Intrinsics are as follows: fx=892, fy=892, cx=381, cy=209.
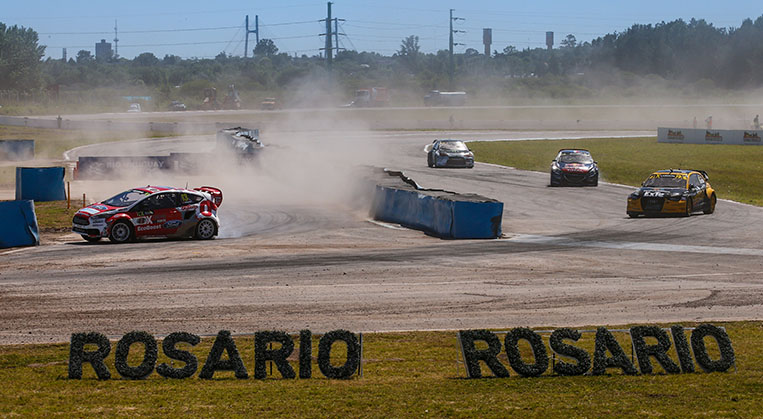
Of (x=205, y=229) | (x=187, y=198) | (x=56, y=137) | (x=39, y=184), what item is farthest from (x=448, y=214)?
(x=56, y=137)

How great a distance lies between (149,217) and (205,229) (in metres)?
1.49

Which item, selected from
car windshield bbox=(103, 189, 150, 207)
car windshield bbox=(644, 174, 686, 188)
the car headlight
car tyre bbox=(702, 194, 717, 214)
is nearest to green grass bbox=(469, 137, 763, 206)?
car tyre bbox=(702, 194, 717, 214)

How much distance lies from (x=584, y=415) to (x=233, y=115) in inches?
3551

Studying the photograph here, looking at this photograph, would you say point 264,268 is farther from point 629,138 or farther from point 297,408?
point 629,138

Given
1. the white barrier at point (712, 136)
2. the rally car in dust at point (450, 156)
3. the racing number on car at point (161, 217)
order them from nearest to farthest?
the racing number on car at point (161, 217) → the rally car in dust at point (450, 156) → the white barrier at point (712, 136)

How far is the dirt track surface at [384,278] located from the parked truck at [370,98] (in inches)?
3276

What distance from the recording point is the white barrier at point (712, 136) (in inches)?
2357

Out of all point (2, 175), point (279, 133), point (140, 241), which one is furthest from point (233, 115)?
point (140, 241)

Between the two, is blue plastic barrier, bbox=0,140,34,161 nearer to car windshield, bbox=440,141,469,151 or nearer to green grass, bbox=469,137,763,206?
car windshield, bbox=440,141,469,151

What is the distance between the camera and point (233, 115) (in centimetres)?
9650

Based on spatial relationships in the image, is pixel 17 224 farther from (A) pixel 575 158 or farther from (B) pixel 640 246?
(A) pixel 575 158

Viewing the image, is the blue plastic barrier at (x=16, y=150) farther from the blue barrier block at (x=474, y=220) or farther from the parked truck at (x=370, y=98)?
the parked truck at (x=370, y=98)

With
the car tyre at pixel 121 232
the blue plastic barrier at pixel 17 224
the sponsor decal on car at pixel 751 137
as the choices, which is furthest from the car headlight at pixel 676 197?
the sponsor decal on car at pixel 751 137

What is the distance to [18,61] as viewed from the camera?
12094 cm
